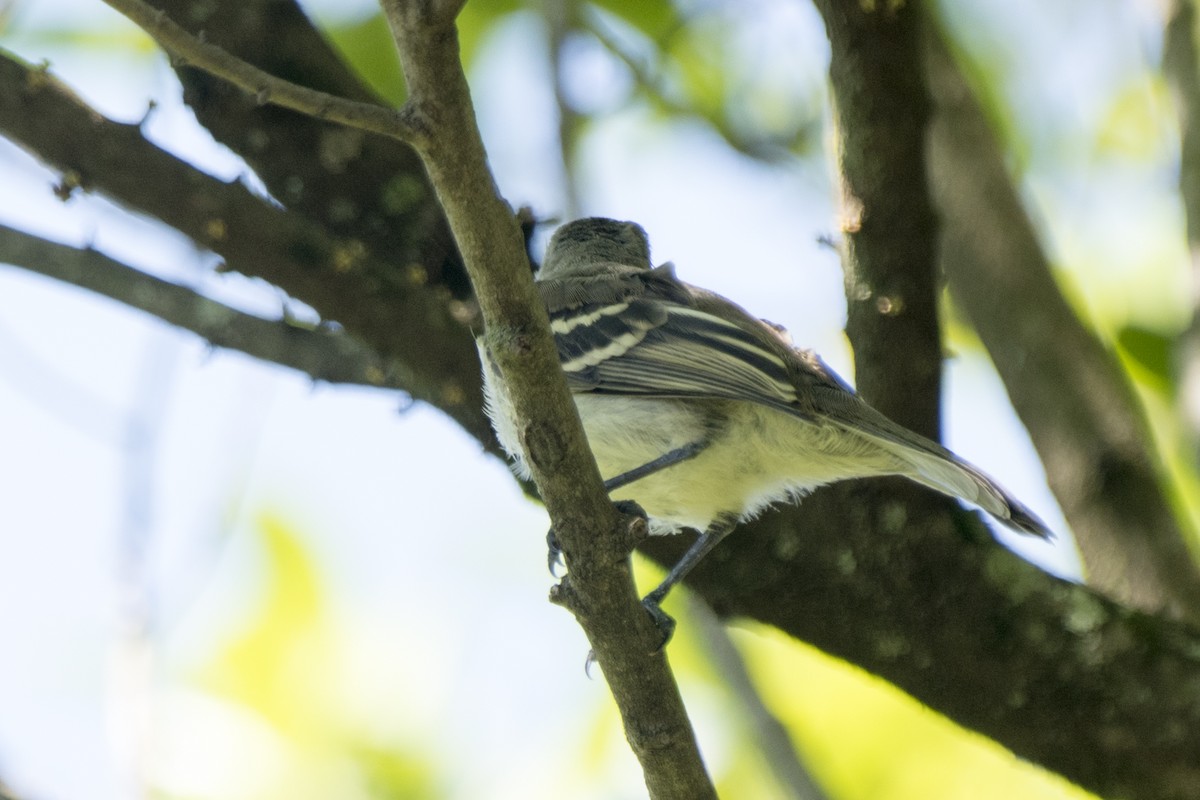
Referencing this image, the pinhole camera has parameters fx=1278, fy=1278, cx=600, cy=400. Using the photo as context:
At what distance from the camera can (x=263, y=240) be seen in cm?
419

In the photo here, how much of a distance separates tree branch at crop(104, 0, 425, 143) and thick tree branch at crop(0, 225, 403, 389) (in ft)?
6.47

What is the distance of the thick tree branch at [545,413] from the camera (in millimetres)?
2451

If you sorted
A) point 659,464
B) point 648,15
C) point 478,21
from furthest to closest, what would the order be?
1. point 478,21
2. point 648,15
3. point 659,464

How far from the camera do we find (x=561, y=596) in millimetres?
2947

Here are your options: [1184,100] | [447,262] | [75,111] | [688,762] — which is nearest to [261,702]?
[447,262]

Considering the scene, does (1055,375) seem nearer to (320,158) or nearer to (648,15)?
(648,15)

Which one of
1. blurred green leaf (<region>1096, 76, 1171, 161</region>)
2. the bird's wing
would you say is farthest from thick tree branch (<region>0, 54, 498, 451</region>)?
blurred green leaf (<region>1096, 76, 1171, 161</region>)

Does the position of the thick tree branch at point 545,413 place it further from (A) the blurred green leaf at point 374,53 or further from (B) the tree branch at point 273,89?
(A) the blurred green leaf at point 374,53

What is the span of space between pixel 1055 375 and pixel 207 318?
3.36 m

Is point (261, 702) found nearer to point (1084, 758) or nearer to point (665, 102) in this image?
point (665, 102)

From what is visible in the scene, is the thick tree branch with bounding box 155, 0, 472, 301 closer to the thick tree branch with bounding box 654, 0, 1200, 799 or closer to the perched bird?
the perched bird

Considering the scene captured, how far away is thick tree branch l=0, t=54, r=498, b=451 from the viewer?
4086 mm

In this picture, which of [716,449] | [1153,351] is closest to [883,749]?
[1153,351]

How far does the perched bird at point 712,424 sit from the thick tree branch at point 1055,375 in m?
1.45
